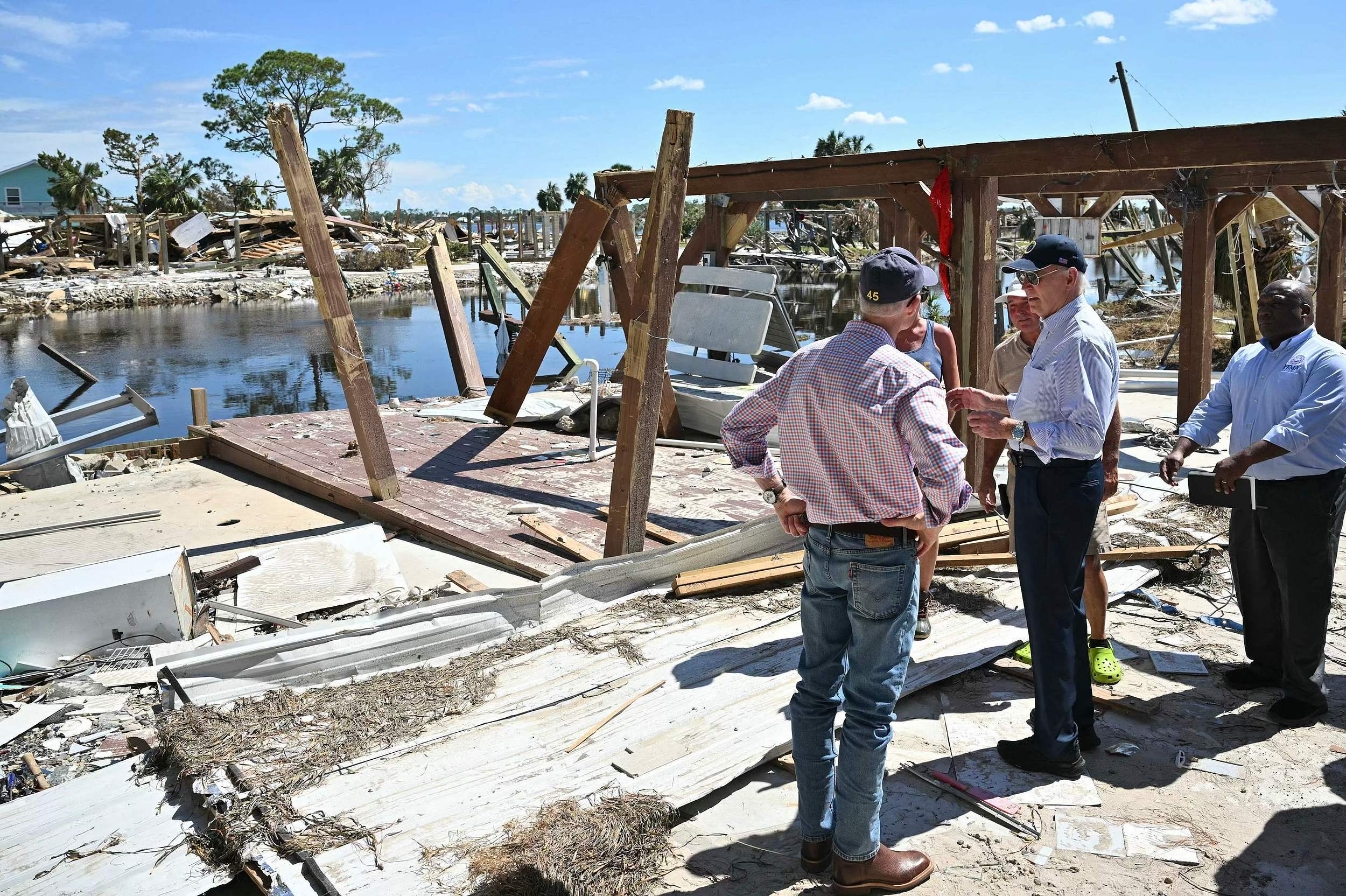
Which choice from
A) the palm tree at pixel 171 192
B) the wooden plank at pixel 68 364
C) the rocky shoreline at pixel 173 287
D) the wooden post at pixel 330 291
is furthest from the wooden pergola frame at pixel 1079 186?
the palm tree at pixel 171 192

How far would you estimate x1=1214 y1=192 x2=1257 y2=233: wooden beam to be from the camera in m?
9.52

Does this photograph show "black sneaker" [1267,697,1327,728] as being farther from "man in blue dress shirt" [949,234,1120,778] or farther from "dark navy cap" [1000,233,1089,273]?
"dark navy cap" [1000,233,1089,273]

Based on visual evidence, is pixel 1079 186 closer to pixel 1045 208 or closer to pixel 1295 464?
pixel 1045 208

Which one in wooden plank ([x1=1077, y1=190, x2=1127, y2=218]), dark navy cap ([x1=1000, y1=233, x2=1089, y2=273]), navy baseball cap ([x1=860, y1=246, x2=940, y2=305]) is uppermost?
wooden plank ([x1=1077, y1=190, x2=1127, y2=218])

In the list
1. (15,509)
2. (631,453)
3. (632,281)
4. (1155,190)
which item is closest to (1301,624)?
(631,453)

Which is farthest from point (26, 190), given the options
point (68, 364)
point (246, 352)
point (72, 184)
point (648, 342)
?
point (648, 342)

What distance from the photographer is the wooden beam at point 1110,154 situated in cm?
562

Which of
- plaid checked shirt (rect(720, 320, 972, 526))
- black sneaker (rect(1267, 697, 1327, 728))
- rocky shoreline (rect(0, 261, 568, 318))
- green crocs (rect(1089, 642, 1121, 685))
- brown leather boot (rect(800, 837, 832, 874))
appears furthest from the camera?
rocky shoreline (rect(0, 261, 568, 318))

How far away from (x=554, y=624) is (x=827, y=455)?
242cm

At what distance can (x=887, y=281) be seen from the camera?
2873 mm

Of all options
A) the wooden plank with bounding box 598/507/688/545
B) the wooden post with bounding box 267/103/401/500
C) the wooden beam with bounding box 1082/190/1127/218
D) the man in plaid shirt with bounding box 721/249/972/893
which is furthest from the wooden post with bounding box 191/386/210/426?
the wooden beam with bounding box 1082/190/1127/218

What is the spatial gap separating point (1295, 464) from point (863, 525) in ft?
7.32

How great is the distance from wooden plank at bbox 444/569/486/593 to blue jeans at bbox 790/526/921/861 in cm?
325

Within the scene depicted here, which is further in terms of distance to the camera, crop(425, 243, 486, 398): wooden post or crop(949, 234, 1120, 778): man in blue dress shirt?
crop(425, 243, 486, 398): wooden post
